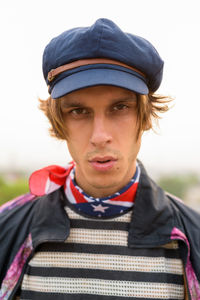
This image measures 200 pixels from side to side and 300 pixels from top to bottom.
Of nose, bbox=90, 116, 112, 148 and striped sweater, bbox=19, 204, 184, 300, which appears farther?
striped sweater, bbox=19, 204, 184, 300

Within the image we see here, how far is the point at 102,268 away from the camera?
5.32ft

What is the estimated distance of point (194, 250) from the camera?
1.61m

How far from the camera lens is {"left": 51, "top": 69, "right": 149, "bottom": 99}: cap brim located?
4.68ft

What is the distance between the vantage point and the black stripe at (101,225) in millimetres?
1699

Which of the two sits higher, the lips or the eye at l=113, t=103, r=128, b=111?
the eye at l=113, t=103, r=128, b=111

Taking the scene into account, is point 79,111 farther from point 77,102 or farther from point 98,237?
point 98,237

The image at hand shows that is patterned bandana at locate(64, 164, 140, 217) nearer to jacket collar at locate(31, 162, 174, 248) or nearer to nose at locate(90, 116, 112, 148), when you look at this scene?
jacket collar at locate(31, 162, 174, 248)

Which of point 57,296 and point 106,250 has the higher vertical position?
point 106,250

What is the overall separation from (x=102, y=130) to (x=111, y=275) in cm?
77

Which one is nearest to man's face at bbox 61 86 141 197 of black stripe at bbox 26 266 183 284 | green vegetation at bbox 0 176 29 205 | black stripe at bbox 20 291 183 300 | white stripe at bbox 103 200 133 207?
white stripe at bbox 103 200 133 207

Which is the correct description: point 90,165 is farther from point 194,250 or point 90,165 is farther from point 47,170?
point 194,250

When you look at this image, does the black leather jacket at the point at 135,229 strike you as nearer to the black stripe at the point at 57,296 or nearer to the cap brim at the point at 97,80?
the black stripe at the point at 57,296

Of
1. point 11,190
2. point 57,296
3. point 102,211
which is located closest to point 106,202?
point 102,211

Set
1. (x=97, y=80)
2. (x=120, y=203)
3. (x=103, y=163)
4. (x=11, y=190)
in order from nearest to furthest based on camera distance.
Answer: (x=97, y=80), (x=103, y=163), (x=120, y=203), (x=11, y=190)
